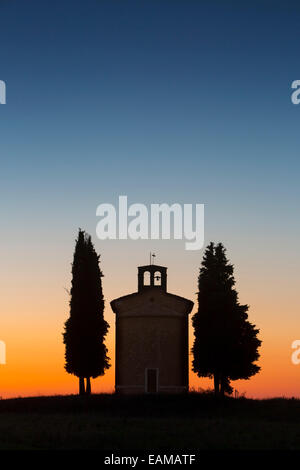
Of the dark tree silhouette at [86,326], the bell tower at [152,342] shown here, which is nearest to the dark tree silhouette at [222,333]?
the bell tower at [152,342]

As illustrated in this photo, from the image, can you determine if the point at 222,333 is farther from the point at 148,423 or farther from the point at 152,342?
the point at 148,423

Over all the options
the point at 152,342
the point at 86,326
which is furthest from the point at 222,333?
the point at 86,326

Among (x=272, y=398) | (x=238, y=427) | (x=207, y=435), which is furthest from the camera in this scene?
(x=272, y=398)

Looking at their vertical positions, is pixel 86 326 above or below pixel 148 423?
above

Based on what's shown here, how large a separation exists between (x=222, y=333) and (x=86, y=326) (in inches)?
391

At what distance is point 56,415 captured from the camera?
153 ft

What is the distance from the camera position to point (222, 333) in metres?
55.0

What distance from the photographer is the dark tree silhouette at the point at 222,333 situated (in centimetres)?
5484

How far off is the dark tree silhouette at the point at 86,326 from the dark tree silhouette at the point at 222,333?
22.8ft

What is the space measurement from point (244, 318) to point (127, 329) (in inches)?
349

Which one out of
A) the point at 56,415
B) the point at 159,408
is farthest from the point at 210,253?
the point at 56,415

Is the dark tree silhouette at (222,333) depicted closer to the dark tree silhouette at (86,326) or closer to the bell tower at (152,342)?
the bell tower at (152,342)
